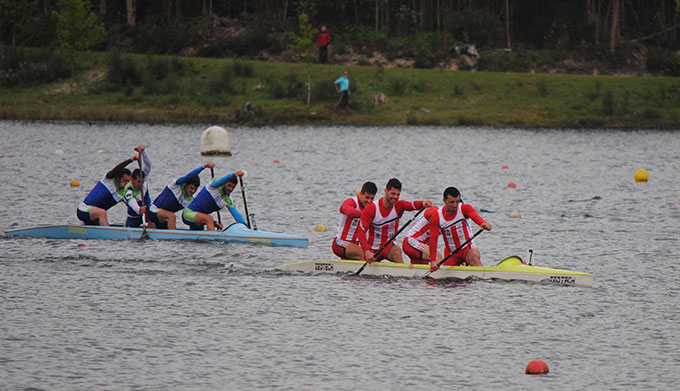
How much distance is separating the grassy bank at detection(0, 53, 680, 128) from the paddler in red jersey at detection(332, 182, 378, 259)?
118 ft

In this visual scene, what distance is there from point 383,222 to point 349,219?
0.72 m

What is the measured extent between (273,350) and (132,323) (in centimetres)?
250

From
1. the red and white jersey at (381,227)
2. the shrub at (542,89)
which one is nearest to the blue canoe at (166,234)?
the red and white jersey at (381,227)

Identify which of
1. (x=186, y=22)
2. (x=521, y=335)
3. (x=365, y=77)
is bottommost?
(x=521, y=335)

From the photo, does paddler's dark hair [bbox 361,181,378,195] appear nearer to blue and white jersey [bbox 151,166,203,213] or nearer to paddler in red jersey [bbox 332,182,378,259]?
paddler in red jersey [bbox 332,182,378,259]

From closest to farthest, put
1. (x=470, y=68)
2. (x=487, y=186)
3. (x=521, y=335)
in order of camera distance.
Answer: (x=521, y=335) < (x=487, y=186) < (x=470, y=68)

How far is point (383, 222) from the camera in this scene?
1741cm

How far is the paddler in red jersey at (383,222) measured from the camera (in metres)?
17.0

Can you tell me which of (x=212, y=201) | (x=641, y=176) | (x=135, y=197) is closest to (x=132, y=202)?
(x=135, y=197)

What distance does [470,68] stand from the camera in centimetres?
6506

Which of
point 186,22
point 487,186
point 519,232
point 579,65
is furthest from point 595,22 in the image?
point 519,232

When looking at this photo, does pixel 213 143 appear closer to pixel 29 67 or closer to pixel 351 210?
pixel 29 67

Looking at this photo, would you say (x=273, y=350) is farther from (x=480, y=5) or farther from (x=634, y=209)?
(x=480, y=5)

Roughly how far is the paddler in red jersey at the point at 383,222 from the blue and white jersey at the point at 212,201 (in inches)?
161
